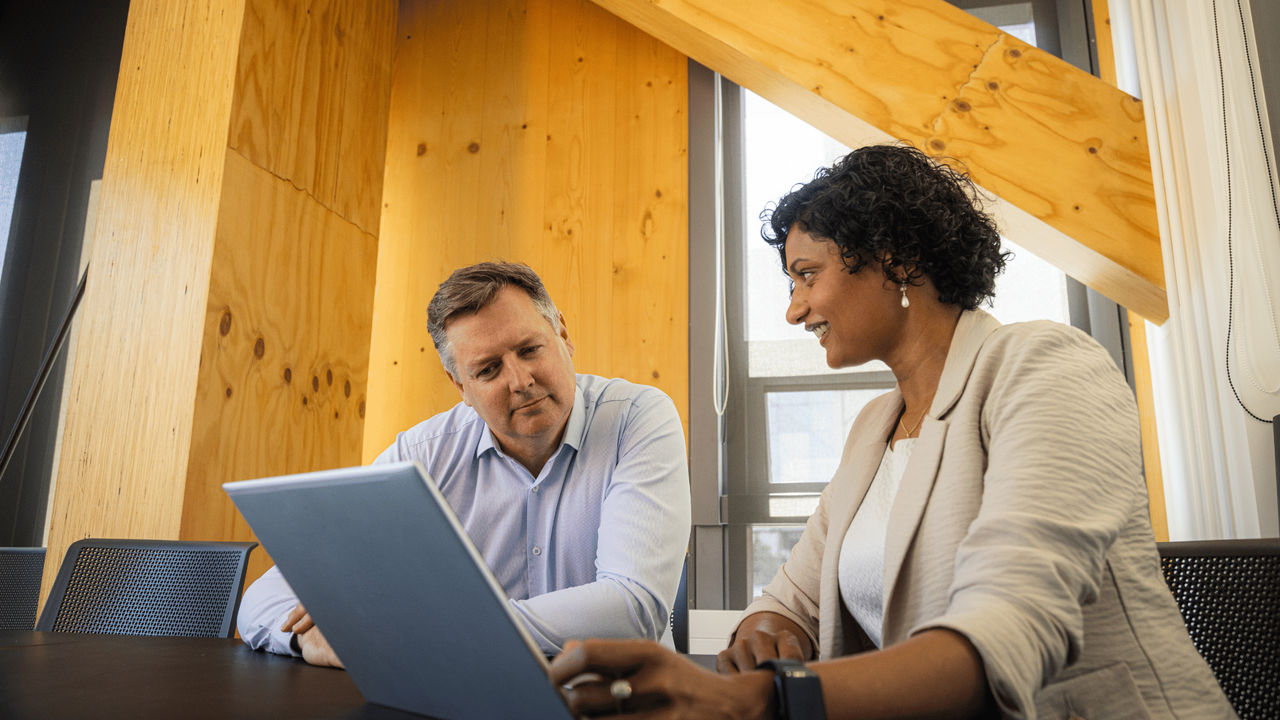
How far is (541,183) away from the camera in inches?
120

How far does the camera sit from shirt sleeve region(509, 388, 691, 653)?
A: 1.13 meters

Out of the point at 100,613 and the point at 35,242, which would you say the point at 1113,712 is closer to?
the point at 100,613

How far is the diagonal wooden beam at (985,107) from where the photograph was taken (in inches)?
84.7

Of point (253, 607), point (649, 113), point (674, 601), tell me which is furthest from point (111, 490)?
point (649, 113)

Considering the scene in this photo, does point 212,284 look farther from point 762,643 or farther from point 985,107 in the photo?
point 985,107

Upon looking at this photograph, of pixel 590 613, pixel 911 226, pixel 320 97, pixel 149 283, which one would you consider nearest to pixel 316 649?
pixel 590 613

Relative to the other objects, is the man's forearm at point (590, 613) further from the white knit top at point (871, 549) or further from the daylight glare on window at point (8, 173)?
the daylight glare on window at point (8, 173)

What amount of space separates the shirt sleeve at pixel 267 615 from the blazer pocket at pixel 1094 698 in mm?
855

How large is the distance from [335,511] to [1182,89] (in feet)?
6.85

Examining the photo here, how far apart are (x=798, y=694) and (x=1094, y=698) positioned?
1.25 feet

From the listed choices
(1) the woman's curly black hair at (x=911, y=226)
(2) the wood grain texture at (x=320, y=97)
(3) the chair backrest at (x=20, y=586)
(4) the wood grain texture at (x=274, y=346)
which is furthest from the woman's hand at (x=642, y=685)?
(3) the chair backrest at (x=20, y=586)

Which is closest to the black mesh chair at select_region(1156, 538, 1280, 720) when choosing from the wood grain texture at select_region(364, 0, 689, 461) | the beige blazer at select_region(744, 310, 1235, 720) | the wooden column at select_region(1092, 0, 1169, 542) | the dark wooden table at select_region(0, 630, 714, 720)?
the beige blazer at select_region(744, 310, 1235, 720)

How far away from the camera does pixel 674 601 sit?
148 cm

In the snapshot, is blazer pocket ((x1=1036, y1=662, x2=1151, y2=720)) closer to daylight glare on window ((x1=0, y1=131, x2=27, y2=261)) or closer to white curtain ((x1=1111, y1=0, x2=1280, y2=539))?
white curtain ((x1=1111, y1=0, x2=1280, y2=539))
